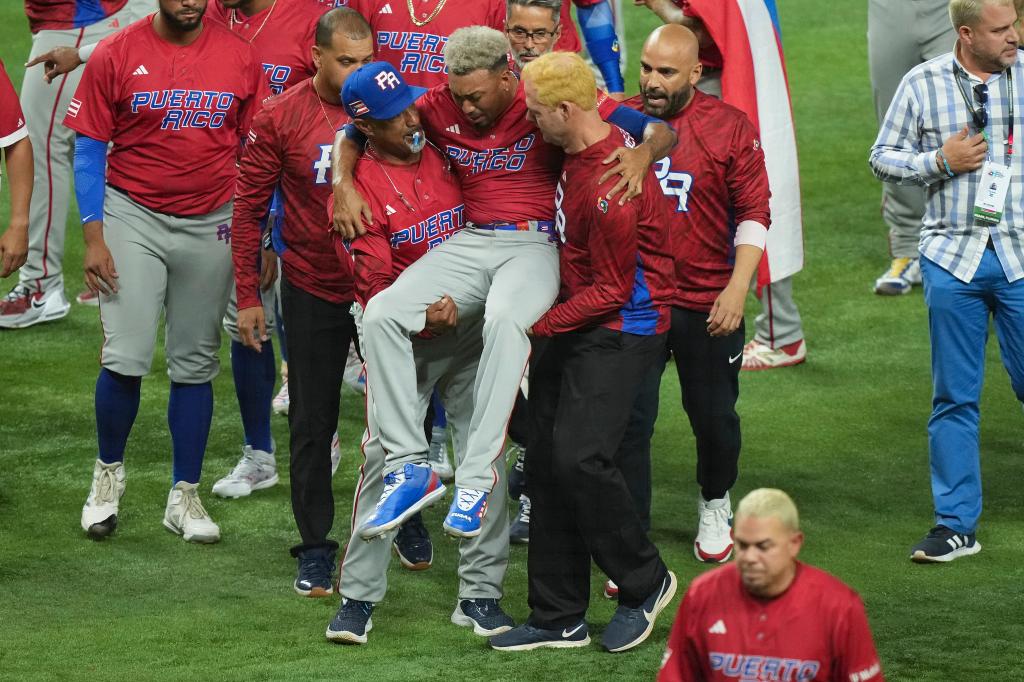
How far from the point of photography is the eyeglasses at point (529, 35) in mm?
5727

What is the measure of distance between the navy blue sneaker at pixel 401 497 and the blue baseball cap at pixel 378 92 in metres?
1.03

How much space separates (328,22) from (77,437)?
269 cm

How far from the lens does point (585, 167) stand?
469 cm

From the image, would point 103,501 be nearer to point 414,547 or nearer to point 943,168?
point 414,547

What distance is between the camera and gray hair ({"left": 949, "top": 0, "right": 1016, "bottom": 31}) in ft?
17.7

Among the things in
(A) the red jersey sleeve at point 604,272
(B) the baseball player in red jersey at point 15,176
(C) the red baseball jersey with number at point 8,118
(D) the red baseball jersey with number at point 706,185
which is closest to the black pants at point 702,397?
Answer: (D) the red baseball jersey with number at point 706,185

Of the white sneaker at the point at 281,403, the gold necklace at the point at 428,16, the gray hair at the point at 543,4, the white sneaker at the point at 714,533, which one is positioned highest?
the gray hair at the point at 543,4

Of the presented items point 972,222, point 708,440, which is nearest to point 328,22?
point 708,440

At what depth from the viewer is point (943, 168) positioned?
5.56 m

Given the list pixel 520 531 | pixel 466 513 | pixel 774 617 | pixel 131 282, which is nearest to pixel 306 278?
pixel 131 282

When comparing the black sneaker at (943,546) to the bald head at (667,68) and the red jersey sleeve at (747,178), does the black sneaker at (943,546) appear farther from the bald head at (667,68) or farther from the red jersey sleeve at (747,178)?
the bald head at (667,68)

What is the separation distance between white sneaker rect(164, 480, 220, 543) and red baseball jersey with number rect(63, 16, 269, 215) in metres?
1.04

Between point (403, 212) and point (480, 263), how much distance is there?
0.29m

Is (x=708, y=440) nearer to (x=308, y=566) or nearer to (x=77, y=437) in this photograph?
(x=308, y=566)
